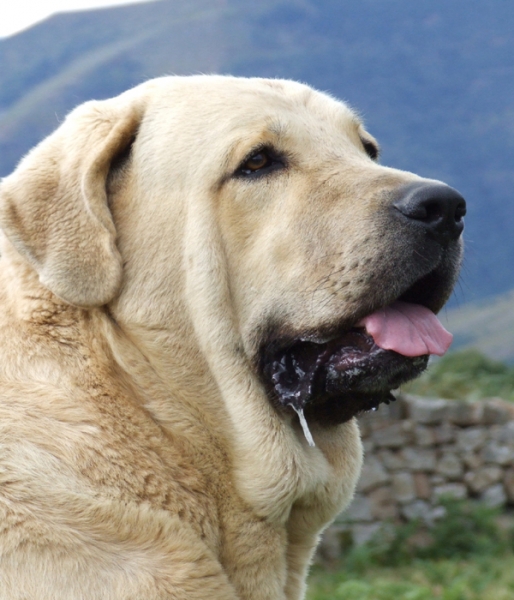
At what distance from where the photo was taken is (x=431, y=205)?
2.60m

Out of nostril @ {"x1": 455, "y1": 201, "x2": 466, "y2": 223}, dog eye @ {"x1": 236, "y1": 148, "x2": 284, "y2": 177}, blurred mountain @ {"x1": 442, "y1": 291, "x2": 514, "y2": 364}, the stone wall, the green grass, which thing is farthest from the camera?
blurred mountain @ {"x1": 442, "y1": 291, "x2": 514, "y2": 364}

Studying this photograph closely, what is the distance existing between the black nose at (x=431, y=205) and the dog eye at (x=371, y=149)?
2.57 ft

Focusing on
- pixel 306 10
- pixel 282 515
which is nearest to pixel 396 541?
pixel 282 515

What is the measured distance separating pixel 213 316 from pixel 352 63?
109178 mm

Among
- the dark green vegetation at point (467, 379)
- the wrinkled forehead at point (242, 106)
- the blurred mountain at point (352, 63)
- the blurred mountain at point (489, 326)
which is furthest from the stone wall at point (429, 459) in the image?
the blurred mountain at point (352, 63)

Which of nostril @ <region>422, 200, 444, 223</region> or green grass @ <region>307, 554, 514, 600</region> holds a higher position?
nostril @ <region>422, 200, 444, 223</region>

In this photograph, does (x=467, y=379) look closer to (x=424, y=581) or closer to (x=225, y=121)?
(x=424, y=581)

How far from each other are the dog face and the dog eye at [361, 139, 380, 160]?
19.5 inches

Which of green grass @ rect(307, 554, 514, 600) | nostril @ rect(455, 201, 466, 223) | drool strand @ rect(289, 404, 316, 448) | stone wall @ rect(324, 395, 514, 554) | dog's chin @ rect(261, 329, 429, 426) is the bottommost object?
stone wall @ rect(324, 395, 514, 554)

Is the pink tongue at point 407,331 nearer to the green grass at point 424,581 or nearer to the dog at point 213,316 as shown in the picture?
the dog at point 213,316

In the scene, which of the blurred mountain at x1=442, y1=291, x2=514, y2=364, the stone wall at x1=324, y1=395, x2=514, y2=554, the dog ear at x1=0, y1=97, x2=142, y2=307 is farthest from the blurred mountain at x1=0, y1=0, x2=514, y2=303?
the dog ear at x1=0, y1=97, x2=142, y2=307

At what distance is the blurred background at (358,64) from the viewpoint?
284 ft

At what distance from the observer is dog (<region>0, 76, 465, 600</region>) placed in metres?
2.57

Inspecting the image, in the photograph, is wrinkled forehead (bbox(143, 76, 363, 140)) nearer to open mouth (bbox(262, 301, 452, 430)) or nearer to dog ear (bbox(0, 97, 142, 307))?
dog ear (bbox(0, 97, 142, 307))
